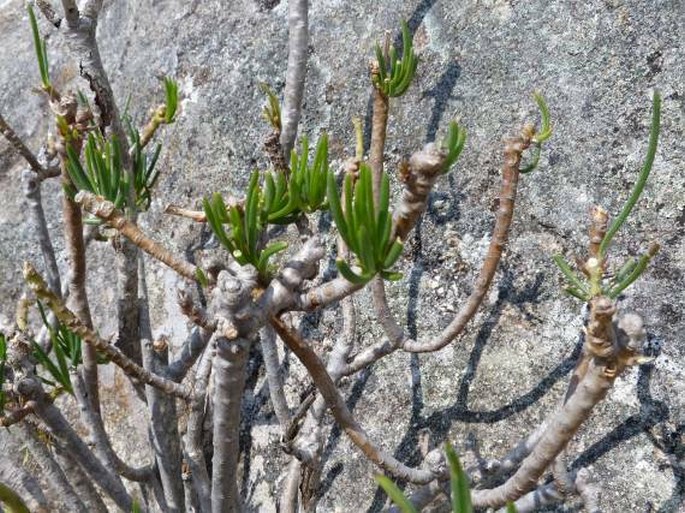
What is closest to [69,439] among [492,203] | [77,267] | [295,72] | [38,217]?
[77,267]

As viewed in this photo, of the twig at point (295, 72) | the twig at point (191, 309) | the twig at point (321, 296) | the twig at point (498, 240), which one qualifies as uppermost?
the twig at point (295, 72)

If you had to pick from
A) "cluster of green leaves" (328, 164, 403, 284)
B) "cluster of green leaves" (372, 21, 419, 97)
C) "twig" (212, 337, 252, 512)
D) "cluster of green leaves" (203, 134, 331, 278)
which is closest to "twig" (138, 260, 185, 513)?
"twig" (212, 337, 252, 512)

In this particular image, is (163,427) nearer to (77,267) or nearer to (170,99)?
(77,267)

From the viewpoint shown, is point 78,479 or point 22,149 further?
point 22,149

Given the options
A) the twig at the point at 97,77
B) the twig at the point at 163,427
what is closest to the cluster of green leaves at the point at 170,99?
the twig at the point at 97,77

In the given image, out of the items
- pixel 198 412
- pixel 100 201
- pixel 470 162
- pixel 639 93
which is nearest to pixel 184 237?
pixel 198 412

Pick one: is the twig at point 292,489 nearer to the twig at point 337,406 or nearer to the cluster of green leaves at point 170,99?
the twig at point 337,406
